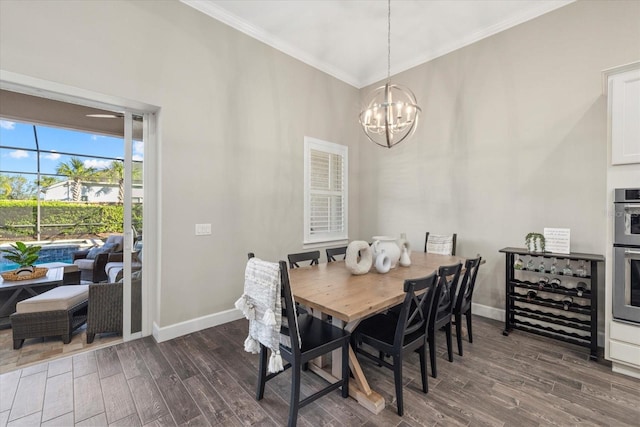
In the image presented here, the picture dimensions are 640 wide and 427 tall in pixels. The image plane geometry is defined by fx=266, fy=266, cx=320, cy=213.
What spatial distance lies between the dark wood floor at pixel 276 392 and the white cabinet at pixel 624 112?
1.86m

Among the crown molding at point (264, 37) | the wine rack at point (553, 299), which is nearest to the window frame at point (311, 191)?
the crown molding at point (264, 37)

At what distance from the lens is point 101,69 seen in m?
2.44

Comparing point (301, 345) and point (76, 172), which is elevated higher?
point (76, 172)

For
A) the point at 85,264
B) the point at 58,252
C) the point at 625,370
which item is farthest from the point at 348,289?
the point at 58,252

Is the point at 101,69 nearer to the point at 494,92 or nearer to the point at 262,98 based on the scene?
the point at 262,98

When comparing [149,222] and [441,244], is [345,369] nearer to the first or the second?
[441,244]

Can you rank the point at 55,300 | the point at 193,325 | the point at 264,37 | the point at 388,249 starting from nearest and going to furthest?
the point at 388,249 → the point at 55,300 → the point at 193,325 → the point at 264,37

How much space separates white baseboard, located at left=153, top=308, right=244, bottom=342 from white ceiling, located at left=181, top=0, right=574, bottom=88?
Result: 352cm

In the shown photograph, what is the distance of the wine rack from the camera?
2.54 metres

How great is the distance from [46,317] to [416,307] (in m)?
3.54

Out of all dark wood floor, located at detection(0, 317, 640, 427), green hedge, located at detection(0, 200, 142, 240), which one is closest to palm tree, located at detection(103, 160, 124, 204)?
green hedge, located at detection(0, 200, 142, 240)

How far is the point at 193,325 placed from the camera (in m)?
3.01

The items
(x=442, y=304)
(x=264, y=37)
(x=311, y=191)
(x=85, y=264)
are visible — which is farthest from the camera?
(x=311, y=191)

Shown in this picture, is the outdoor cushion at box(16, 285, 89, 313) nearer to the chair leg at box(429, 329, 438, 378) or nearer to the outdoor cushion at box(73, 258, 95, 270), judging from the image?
the outdoor cushion at box(73, 258, 95, 270)
